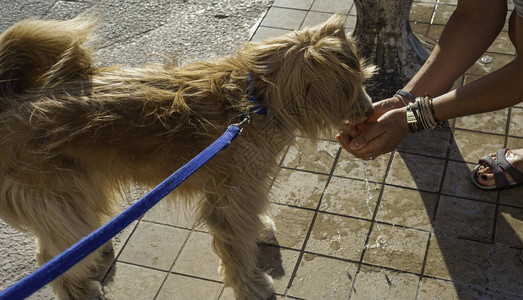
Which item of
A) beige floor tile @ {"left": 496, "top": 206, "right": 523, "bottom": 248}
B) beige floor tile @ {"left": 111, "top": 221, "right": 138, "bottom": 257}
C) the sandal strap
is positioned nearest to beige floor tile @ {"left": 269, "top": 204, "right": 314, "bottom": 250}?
beige floor tile @ {"left": 111, "top": 221, "right": 138, "bottom": 257}

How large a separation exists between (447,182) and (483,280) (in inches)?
31.8

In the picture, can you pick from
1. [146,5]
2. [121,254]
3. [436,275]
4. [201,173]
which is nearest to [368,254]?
[436,275]

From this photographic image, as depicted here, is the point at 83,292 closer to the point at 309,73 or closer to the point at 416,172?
the point at 309,73

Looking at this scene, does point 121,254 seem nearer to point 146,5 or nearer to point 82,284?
point 82,284

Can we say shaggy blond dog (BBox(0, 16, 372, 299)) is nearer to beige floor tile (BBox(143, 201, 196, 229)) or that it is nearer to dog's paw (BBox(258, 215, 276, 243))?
dog's paw (BBox(258, 215, 276, 243))

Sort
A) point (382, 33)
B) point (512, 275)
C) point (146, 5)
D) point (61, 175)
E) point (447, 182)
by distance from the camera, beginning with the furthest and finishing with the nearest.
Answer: point (146, 5), point (382, 33), point (447, 182), point (512, 275), point (61, 175)

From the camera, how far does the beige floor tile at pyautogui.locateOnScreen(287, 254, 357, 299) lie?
126 inches

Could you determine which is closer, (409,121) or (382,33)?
(409,121)

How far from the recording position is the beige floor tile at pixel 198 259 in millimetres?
3404

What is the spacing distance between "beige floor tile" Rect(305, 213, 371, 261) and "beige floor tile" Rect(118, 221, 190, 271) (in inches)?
33.2

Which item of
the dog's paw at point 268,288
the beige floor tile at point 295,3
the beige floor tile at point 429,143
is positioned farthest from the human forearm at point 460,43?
the beige floor tile at point 295,3

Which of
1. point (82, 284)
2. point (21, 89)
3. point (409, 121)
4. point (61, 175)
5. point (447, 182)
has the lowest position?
point (447, 182)

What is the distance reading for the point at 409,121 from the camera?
9.75ft

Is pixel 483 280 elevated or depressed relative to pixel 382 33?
depressed
